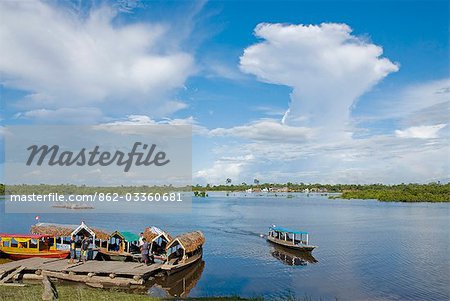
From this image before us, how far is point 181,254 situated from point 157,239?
7.71ft

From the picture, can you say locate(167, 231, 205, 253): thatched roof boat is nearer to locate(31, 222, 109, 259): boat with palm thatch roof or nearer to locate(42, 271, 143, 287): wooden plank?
locate(42, 271, 143, 287): wooden plank

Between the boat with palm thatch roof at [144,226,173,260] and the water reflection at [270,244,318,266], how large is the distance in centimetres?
1035

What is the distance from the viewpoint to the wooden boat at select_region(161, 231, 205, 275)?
28.4 m

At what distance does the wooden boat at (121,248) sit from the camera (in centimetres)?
3162

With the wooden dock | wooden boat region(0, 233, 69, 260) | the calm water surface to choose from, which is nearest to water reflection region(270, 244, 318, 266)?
the calm water surface

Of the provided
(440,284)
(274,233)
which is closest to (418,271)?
(440,284)

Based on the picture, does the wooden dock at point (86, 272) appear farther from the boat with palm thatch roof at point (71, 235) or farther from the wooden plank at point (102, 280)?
the boat with palm thatch roof at point (71, 235)

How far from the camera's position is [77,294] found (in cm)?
1878

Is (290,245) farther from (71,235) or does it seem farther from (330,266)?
(71,235)

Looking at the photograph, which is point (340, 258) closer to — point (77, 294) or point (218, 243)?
point (218, 243)

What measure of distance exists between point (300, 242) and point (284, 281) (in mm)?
13352

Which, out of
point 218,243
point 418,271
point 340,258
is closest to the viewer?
point 418,271

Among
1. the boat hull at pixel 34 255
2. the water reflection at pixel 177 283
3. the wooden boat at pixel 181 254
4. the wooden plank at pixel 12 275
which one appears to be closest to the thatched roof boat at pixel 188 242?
the wooden boat at pixel 181 254

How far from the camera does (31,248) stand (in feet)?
103
